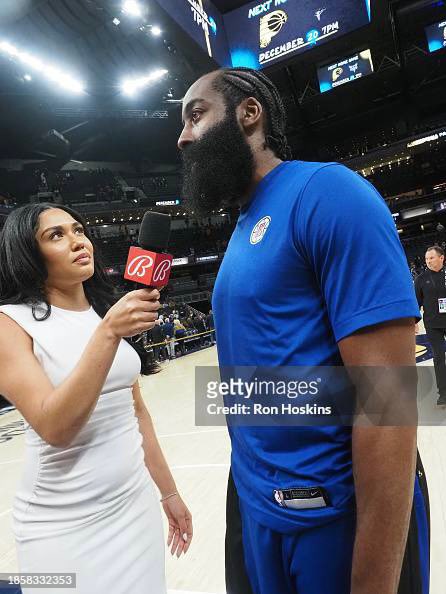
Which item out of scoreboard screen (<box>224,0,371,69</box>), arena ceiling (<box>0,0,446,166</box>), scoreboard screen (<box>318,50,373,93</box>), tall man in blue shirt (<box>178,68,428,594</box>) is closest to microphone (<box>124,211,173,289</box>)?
tall man in blue shirt (<box>178,68,428,594</box>)

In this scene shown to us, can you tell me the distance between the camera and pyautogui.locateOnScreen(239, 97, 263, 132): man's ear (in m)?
0.97

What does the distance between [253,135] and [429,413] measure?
4013mm

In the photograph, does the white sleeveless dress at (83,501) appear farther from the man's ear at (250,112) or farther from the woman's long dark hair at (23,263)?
the man's ear at (250,112)

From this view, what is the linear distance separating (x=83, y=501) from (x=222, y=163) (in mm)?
1065

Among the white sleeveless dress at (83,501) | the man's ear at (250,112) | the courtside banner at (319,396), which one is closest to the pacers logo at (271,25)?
the man's ear at (250,112)

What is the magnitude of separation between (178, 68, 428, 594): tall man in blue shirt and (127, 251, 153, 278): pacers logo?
25 cm

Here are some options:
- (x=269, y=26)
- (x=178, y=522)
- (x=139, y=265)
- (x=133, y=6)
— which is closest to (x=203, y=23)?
(x=269, y=26)

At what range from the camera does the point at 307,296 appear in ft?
2.45

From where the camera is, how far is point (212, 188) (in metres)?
1.01

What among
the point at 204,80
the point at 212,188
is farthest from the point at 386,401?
the point at 204,80

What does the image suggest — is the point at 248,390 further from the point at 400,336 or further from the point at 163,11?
the point at 163,11

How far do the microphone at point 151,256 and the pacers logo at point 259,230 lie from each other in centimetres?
26

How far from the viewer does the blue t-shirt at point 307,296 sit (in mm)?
661

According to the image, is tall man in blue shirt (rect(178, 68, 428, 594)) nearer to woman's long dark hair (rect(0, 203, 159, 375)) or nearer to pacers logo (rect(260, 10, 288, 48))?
woman's long dark hair (rect(0, 203, 159, 375))
